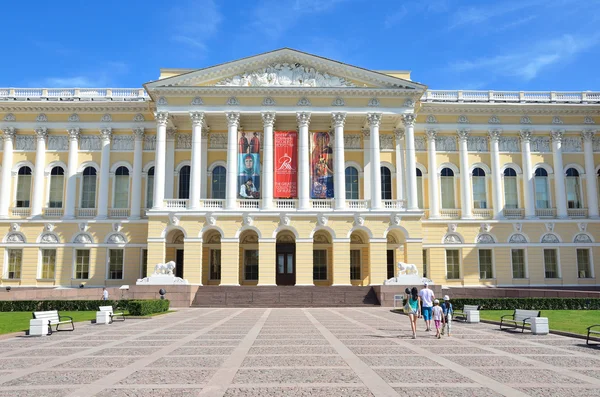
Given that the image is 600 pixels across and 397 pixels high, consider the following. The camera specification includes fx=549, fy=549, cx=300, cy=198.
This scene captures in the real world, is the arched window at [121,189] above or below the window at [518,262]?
above

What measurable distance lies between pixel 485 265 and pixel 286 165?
18.8 m

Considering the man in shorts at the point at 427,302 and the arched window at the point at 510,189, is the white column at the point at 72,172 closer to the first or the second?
the man in shorts at the point at 427,302

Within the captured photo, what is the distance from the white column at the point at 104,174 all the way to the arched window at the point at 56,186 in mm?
3425

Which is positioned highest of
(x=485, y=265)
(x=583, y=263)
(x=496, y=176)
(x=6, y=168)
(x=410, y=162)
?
(x=6, y=168)

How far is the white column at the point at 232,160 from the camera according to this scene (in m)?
41.2

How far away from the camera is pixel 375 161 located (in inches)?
1655

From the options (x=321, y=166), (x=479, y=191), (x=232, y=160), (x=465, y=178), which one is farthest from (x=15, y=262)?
(x=479, y=191)

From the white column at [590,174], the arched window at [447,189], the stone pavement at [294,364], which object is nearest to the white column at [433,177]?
the arched window at [447,189]

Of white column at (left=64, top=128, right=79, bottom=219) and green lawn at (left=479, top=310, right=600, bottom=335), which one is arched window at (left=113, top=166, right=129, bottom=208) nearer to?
white column at (left=64, top=128, right=79, bottom=219)

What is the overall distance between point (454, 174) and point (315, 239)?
13359 mm

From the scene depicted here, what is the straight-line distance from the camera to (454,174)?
4703cm

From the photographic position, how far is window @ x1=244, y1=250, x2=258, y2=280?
44.2m

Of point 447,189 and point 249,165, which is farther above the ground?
point 249,165

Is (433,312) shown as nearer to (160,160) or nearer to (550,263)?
(160,160)
